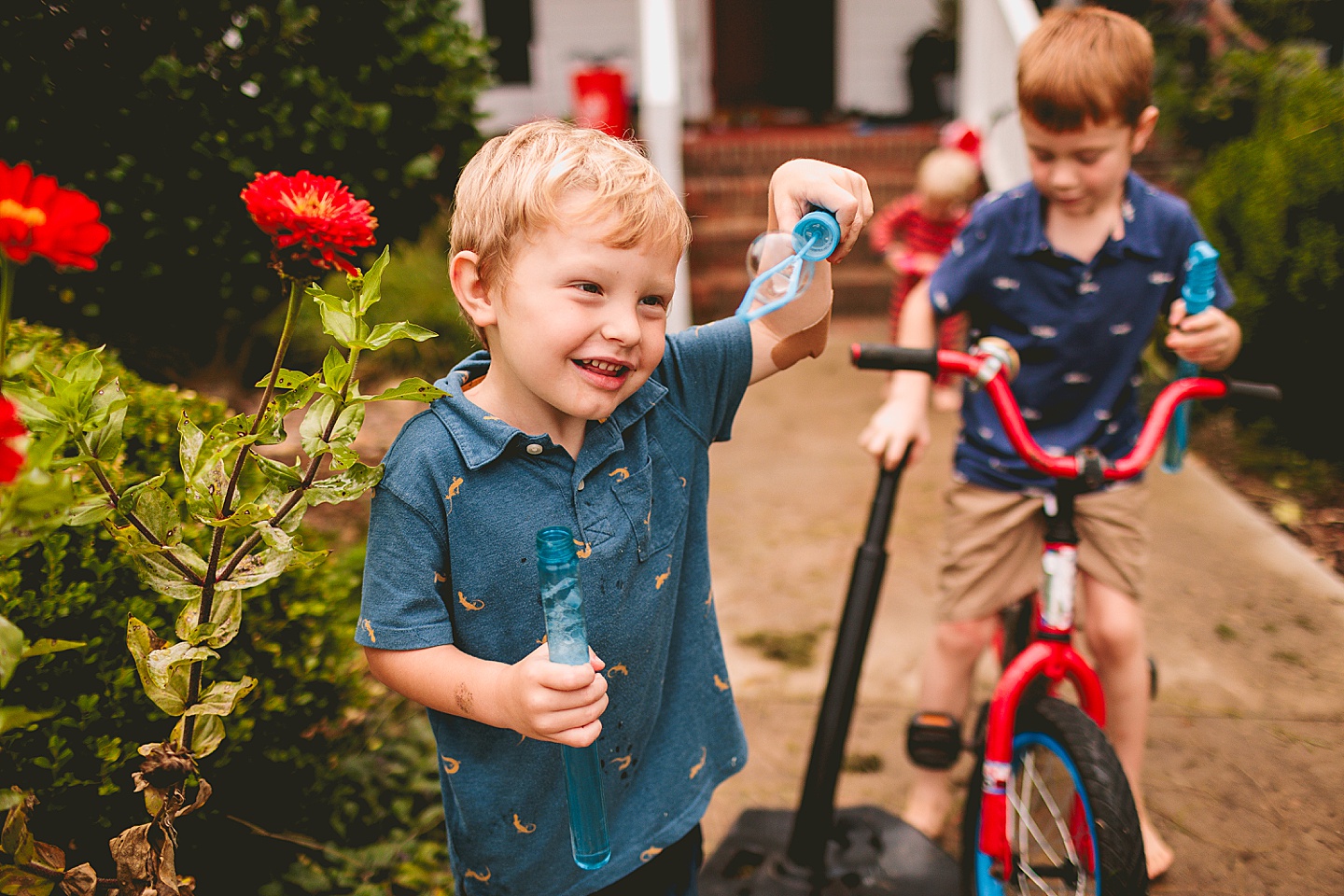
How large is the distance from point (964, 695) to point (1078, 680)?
0.51m

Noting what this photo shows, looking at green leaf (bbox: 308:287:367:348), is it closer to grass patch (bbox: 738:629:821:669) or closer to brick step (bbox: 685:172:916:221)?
grass patch (bbox: 738:629:821:669)

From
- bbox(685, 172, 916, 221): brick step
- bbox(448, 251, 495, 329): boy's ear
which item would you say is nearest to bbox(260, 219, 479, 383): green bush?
bbox(685, 172, 916, 221): brick step

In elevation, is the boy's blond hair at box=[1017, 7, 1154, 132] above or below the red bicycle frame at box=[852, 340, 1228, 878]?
above

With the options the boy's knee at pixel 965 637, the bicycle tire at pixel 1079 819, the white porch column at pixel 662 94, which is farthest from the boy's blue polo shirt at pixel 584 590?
the white porch column at pixel 662 94

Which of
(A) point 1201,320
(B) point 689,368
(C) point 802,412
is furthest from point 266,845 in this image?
(C) point 802,412

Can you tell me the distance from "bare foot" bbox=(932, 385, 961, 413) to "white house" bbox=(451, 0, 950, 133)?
5.58 metres

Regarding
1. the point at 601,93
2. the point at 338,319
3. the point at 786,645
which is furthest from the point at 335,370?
the point at 601,93

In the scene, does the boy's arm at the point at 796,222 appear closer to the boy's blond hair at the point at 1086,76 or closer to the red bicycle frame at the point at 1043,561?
the red bicycle frame at the point at 1043,561

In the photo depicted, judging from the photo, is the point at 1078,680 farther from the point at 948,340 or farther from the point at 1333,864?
the point at 948,340

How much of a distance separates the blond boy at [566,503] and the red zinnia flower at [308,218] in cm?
A: 15

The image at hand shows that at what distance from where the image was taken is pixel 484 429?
1.23 metres

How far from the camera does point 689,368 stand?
1.45 metres

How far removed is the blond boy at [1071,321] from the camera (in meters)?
1.98

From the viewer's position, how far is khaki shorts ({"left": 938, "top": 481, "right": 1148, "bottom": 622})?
2.10 m
